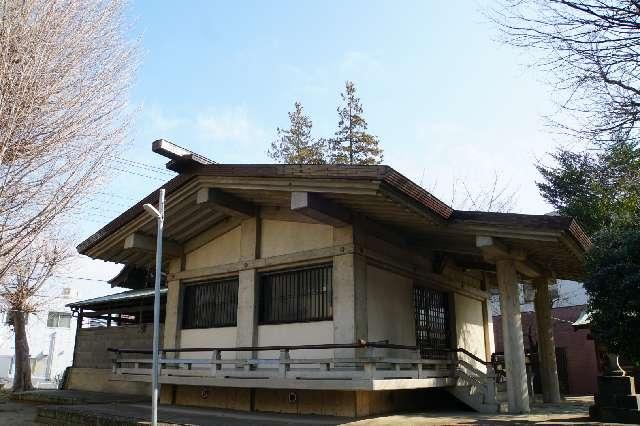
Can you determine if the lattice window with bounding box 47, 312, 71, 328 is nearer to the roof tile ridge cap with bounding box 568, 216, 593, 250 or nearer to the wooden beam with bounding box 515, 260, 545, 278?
the wooden beam with bounding box 515, 260, 545, 278

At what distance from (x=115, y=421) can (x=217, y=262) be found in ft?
15.4

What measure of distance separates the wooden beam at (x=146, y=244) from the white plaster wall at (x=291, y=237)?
310cm

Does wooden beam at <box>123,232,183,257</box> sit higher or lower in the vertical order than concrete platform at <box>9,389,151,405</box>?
higher

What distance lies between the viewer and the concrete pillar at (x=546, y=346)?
14.6 meters

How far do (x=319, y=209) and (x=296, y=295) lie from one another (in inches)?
105

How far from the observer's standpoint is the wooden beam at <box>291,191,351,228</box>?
10.2 metres

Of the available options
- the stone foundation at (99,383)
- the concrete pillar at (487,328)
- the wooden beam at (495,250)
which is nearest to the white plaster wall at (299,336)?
the wooden beam at (495,250)

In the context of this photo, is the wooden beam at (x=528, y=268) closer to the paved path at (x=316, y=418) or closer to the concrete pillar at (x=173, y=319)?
the paved path at (x=316, y=418)

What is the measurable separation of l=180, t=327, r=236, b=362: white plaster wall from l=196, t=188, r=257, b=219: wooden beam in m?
2.89

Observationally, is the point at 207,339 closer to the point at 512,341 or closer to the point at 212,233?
the point at 212,233

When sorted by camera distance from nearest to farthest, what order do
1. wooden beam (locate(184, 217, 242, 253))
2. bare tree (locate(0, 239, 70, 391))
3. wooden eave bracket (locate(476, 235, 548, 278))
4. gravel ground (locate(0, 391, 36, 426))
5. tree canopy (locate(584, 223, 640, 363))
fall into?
tree canopy (locate(584, 223, 640, 363)) < wooden eave bracket (locate(476, 235, 548, 278)) < gravel ground (locate(0, 391, 36, 426)) < wooden beam (locate(184, 217, 242, 253)) < bare tree (locate(0, 239, 70, 391))

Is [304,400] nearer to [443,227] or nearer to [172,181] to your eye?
[443,227]

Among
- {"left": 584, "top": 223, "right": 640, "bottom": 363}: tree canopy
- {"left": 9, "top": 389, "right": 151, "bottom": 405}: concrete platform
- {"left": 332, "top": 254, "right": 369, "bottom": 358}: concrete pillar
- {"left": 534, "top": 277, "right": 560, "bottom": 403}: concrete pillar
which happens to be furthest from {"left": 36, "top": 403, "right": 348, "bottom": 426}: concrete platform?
{"left": 534, "top": 277, "right": 560, "bottom": 403}: concrete pillar

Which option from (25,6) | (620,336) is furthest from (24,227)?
(620,336)
